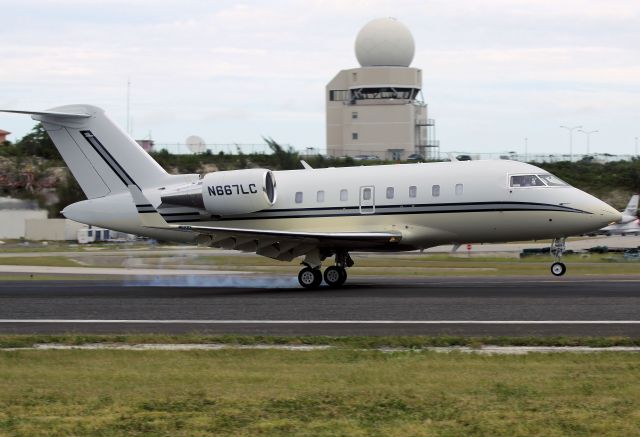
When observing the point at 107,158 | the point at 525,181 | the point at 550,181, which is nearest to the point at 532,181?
the point at 525,181

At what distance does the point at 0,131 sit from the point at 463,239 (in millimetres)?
117450

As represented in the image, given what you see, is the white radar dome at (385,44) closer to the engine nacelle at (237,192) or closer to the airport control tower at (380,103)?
the airport control tower at (380,103)

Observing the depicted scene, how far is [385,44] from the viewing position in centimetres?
9512

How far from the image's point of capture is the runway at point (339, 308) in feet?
50.9

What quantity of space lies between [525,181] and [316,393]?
53.9 ft

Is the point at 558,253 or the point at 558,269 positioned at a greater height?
the point at 558,253

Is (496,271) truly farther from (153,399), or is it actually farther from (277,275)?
(153,399)

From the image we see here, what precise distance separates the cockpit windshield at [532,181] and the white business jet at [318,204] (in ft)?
0.09

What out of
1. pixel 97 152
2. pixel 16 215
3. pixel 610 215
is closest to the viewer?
pixel 610 215

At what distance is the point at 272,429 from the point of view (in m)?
8.24

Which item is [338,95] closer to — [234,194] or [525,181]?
[234,194]

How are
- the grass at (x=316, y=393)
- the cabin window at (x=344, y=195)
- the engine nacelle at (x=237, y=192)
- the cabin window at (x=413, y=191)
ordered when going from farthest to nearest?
the engine nacelle at (x=237, y=192) < the cabin window at (x=344, y=195) < the cabin window at (x=413, y=191) < the grass at (x=316, y=393)

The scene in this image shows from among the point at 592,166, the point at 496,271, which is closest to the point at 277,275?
the point at 496,271

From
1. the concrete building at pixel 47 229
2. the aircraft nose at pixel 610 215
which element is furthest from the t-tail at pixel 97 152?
the concrete building at pixel 47 229
